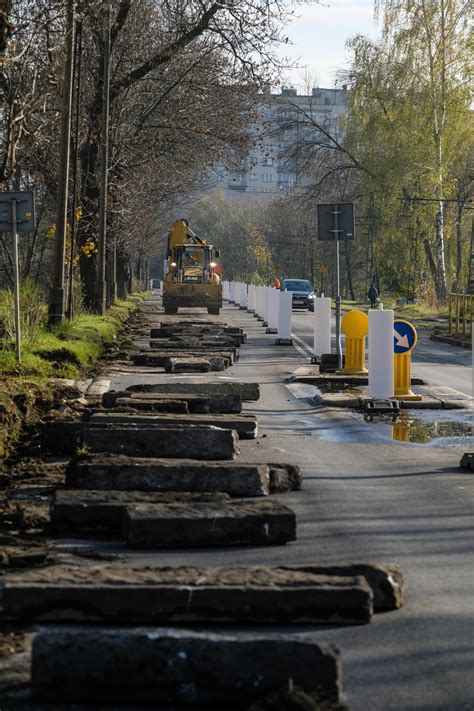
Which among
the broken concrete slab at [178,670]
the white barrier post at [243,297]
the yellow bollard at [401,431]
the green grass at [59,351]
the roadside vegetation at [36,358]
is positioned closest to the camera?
the broken concrete slab at [178,670]

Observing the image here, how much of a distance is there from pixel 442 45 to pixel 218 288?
1658 cm

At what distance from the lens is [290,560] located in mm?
7223

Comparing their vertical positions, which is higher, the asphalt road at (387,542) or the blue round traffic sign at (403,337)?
the blue round traffic sign at (403,337)

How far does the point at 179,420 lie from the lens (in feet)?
38.7

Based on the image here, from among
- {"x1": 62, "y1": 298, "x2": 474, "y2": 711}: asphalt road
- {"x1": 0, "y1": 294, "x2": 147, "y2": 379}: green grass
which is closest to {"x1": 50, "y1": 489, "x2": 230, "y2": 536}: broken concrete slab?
{"x1": 62, "y1": 298, "x2": 474, "y2": 711}: asphalt road

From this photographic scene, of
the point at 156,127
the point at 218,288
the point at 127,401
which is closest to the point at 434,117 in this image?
the point at 218,288

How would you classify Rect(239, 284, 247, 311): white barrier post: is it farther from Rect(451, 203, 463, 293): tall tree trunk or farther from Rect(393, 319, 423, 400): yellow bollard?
Rect(393, 319, 423, 400): yellow bollard

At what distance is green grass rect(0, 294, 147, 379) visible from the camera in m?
18.2

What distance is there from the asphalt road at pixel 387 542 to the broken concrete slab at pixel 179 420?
0.65ft

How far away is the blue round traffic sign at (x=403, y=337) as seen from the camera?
17031 millimetres

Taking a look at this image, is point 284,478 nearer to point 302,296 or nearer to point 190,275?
point 190,275

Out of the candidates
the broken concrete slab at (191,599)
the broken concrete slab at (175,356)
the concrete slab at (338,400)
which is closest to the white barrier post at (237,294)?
the broken concrete slab at (175,356)

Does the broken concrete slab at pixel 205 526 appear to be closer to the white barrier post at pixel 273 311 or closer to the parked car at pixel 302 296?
the white barrier post at pixel 273 311

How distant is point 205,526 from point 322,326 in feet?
54.6
